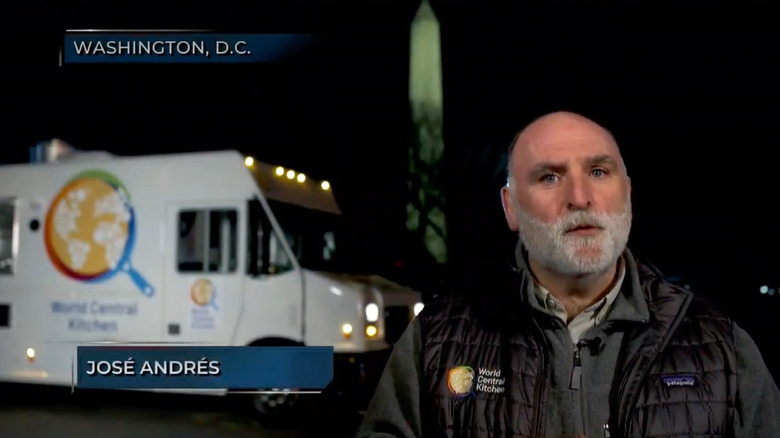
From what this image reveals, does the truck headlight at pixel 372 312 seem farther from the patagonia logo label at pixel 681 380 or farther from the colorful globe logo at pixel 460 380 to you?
the patagonia logo label at pixel 681 380

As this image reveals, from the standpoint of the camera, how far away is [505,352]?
1530mm

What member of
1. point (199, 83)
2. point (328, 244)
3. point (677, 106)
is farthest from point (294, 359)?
point (677, 106)

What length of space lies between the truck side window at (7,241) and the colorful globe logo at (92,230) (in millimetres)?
307

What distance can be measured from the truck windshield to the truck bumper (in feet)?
2.02

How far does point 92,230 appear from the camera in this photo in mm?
5004

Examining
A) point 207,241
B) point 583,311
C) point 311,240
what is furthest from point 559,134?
point 207,241

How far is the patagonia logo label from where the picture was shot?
4.73ft

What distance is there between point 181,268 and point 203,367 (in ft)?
2.77

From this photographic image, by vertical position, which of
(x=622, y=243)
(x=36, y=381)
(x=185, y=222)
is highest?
(x=185, y=222)

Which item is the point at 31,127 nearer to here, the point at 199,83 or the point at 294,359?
the point at 199,83

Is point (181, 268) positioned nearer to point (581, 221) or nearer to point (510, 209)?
point (510, 209)

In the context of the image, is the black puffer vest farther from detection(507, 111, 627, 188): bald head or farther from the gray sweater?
detection(507, 111, 627, 188): bald head

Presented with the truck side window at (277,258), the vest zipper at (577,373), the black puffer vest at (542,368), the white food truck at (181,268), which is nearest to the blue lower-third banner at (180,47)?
the white food truck at (181,268)

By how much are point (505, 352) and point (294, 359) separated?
3.25 meters
